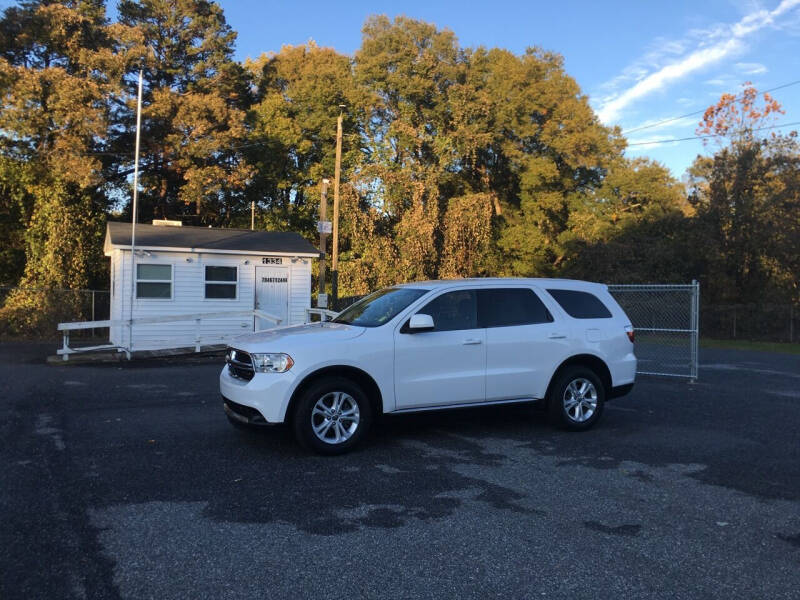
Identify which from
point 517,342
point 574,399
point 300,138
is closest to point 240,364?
point 517,342

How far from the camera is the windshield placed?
23.6 ft

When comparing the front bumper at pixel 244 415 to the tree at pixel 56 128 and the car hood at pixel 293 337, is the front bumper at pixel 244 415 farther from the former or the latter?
the tree at pixel 56 128

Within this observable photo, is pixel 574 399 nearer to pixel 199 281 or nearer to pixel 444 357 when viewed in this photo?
pixel 444 357

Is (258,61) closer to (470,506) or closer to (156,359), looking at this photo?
(156,359)

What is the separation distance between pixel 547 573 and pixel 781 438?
17.4 ft

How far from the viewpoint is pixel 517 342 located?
7.43m

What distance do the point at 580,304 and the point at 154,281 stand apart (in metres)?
13.7

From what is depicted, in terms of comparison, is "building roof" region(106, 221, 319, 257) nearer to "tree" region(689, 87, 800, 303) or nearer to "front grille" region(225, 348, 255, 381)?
"front grille" region(225, 348, 255, 381)

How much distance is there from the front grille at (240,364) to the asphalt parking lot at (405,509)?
80 centimetres

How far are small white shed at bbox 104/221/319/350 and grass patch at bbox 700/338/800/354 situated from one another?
16.6 meters

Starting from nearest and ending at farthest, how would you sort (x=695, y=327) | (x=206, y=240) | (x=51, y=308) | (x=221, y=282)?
(x=695, y=327) → (x=221, y=282) → (x=206, y=240) → (x=51, y=308)

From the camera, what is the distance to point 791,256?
3066 centimetres

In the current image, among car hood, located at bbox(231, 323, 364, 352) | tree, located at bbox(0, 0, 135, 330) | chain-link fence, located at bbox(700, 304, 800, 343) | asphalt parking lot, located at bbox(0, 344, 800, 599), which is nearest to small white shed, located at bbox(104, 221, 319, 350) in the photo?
tree, located at bbox(0, 0, 135, 330)

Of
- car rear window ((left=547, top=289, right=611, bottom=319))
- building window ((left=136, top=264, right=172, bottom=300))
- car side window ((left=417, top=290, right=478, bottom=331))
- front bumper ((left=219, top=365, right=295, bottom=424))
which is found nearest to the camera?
front bumper ((left=219, top=365, right=295, bottom=424))
